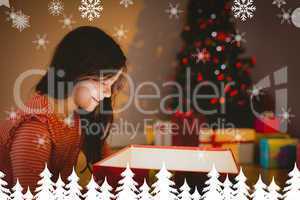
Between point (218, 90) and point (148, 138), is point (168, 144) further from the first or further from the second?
point (218, 90)

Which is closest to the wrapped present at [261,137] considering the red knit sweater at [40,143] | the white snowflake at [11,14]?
the red knit sweater at [40,143]

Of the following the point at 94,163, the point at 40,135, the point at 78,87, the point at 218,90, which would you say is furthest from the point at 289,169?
the point at 40,135

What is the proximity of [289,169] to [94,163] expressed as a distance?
1513 mm

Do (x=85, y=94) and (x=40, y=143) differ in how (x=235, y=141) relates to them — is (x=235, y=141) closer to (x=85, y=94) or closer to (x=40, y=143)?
(x=85, y=94)

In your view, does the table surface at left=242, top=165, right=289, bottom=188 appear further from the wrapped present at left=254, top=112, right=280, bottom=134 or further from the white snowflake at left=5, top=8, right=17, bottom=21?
the white snowflake at left=5, top=8, right=17, bottom=21

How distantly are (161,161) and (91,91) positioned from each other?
2.57 feet

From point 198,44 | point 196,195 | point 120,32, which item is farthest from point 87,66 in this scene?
point 196,195

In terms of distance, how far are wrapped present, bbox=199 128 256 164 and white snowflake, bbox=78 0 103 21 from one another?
1.24 m

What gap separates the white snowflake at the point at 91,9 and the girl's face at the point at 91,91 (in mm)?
485

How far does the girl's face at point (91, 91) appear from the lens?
313cm

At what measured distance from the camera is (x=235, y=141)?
3041 millimetres

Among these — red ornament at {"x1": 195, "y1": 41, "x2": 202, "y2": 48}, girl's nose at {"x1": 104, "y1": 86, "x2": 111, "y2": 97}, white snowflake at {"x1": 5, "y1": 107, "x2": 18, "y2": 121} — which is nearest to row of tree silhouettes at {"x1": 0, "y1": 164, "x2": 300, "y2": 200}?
white snowflake at {"x1": 5, "y1": 107, "x2": 18, "y2": 121}

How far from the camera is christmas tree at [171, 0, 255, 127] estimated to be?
2998 mm

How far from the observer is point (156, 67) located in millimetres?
3059
